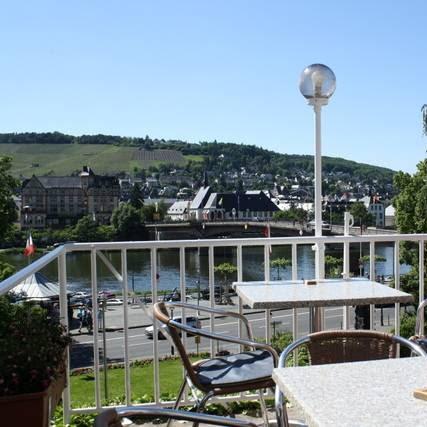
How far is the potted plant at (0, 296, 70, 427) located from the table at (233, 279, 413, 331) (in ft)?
2.66

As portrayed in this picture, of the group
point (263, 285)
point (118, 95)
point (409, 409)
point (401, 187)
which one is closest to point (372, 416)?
point (409, 409)

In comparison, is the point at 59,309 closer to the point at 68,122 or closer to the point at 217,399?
the point at 217,399

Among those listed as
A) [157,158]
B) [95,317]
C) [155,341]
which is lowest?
[155,341]

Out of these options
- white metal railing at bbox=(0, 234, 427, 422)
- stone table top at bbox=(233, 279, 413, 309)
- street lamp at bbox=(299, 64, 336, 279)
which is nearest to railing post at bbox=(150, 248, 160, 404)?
white metal railing at bbox=(0, 234, 427, 422)

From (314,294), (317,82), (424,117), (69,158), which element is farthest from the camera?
(69,158)

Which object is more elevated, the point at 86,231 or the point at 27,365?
the point at 27,365

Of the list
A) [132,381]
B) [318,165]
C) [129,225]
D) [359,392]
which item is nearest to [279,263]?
[132,381]

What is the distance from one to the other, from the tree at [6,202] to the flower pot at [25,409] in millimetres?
19557

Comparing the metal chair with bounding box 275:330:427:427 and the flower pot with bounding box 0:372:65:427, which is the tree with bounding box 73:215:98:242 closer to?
the flower pot with bounding box 0:372:65:427

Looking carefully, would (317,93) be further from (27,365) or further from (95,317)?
(27,365)

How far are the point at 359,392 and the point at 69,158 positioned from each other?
4874 inches

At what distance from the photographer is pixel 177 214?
90.9m

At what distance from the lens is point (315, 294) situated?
8.30 ft

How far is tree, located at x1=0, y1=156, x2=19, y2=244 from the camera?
20547 millimetres
